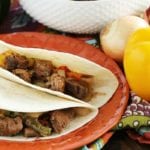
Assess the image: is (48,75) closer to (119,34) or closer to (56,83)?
(56,83)

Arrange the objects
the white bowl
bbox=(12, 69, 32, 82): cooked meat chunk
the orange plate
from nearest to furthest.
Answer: the orange plate
bbox=(12, 69, 32, 82): cooked meat chunk
the white bowl

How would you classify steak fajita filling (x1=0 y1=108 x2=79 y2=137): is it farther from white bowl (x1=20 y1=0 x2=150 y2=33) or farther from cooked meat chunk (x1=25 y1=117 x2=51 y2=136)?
white bowl (x1=20 y1=0 x2=150 y2=33)

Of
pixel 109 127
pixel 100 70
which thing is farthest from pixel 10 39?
pixel 109 127

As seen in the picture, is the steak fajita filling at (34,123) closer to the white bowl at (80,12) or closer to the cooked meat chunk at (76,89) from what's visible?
the cooked meat chunk at (76,89)

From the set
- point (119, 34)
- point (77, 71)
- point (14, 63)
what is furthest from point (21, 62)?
point (119, 34)

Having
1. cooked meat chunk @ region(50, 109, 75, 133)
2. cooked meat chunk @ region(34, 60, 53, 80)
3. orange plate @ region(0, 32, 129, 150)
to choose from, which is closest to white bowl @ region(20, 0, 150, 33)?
orange plate @ region(0, 32, 129, 150)

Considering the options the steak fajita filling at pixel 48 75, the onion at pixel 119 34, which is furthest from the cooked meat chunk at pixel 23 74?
the onion at pixel 119 34
